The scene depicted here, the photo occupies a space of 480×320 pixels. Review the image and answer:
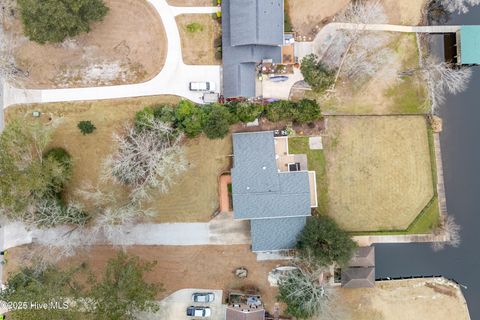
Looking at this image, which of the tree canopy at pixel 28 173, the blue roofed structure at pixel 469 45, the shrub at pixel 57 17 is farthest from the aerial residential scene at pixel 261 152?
the tree canopy at pixel 28 173

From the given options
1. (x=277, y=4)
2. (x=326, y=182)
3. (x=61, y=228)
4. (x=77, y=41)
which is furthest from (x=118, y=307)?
(x=277, y=4)

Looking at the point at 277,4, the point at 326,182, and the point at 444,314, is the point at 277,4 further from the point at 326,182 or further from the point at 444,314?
the point at 444,314

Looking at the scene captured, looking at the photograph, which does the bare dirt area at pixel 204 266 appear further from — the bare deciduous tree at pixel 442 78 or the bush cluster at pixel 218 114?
the bare deciduous tree at pixel 442 78

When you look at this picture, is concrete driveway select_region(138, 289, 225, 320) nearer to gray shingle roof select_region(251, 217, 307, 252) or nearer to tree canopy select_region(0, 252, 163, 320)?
tree canopy select_region(0, 252, 163, 320)

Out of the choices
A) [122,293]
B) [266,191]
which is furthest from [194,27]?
[122,293]

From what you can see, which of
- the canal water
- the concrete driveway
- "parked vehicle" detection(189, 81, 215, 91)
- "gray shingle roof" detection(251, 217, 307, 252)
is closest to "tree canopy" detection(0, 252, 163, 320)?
the concrete driveway

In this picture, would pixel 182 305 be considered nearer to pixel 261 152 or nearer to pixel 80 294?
pixel 80 294
